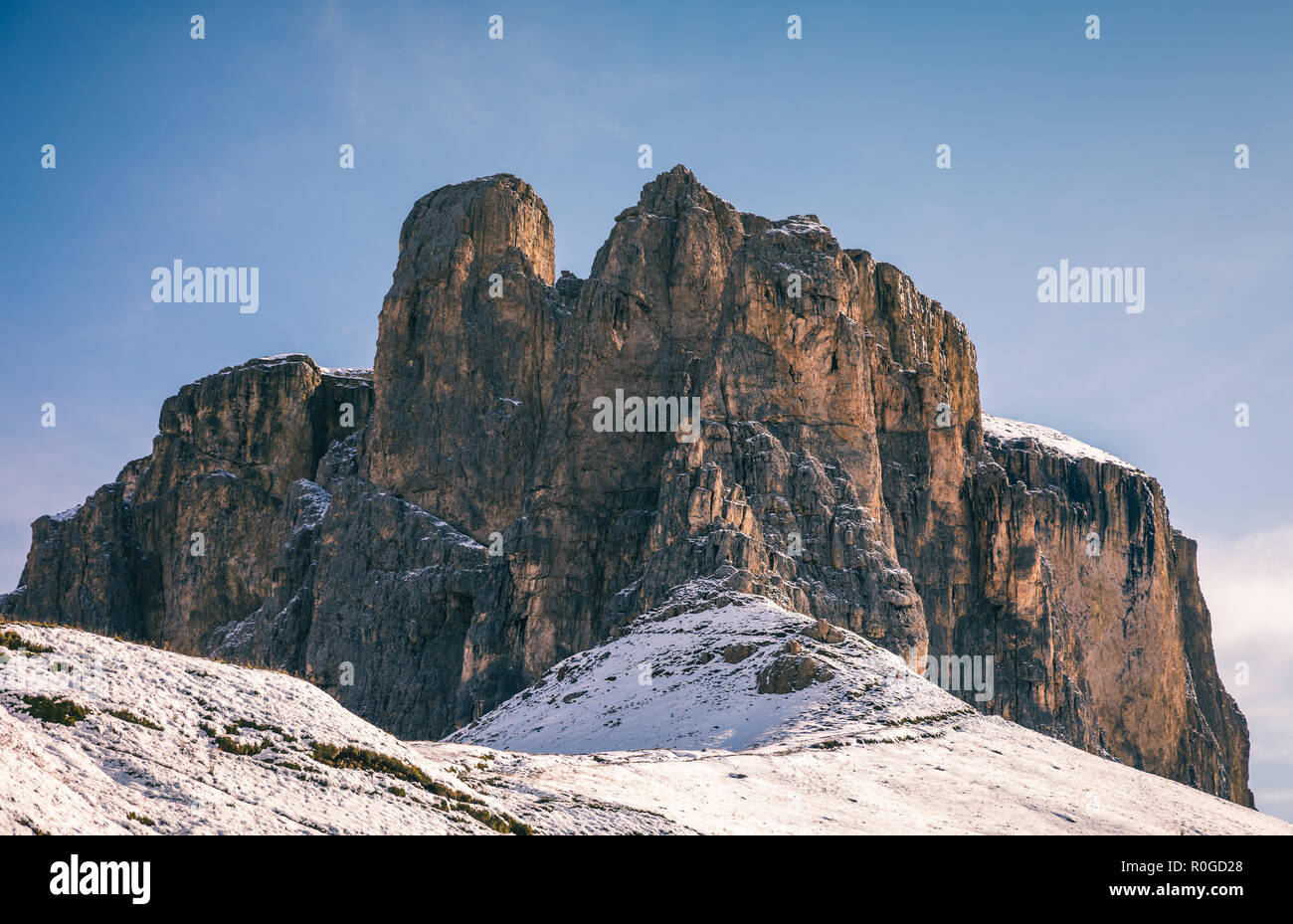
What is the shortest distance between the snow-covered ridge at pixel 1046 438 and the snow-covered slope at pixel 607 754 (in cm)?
10110

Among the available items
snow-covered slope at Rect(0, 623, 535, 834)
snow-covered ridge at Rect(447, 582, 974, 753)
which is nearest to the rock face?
snow-covered ridge at Rect(447, 582, 974, 753)

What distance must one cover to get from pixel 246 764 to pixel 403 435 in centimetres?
10044

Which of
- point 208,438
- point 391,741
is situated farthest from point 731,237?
point 391,741

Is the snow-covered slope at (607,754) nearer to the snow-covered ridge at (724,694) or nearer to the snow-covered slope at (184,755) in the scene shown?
the snow-covered slope at (184,755)

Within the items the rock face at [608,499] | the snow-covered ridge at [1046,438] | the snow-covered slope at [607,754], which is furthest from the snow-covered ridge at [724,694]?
the snow-covered ridge at [1046,438]

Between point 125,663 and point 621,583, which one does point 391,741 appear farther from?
point 621,583

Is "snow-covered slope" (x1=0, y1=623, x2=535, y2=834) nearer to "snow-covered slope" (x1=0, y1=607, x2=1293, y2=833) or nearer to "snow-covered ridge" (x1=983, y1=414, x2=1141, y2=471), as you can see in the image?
"snow-covered slope" (x1=0, y1=607, x2=1293, y2=833)

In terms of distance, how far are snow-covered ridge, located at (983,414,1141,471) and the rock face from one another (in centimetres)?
1268

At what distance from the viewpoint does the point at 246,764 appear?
28531 mm

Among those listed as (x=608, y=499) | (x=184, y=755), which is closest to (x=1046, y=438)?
(x=608, y=499)

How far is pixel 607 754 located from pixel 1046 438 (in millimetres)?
151771

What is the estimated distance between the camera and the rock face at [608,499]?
338 feet

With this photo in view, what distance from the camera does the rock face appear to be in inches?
4060

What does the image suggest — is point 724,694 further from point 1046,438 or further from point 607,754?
point 1046,438
